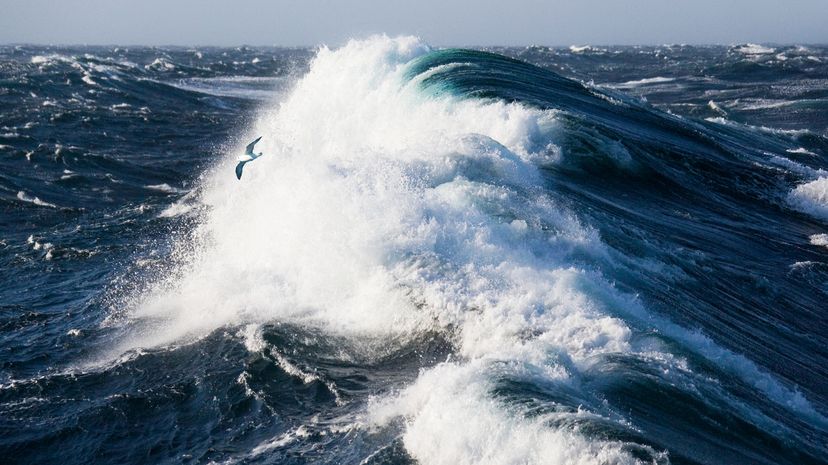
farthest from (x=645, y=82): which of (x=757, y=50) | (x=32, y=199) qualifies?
(x=757, y=50)

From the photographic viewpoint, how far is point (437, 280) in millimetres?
9883

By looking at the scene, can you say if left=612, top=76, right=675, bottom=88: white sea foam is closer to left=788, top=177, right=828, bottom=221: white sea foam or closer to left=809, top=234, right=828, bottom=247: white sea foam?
left=788, top=177, right=828, bottom=221: white sea foam

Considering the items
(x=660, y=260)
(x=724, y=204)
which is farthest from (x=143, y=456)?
(x=724, y=204)

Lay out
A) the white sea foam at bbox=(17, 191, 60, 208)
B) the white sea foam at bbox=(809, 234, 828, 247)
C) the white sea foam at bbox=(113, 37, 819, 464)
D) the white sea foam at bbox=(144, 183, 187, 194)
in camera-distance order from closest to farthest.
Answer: the white sea foam at bbox=(113, 37, 819, 464), the white sea foam at bbox=(809, 234, 828, 247), the white sea foam at bbox=(17, 191, 60, 208), the white sea foam at bbox=(144, 183, 187, 194)

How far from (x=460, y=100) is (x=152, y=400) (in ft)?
44.3

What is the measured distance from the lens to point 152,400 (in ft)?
28.0

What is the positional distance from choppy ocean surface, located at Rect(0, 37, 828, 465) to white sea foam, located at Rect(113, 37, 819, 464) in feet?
0.13

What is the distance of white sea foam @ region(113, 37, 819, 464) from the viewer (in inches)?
271

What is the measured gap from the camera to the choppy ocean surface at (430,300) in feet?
23.1

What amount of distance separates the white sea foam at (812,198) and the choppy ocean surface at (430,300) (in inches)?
2.7

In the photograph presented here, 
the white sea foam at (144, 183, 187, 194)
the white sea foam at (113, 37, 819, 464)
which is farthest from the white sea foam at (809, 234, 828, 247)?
the white sea foam at (144, 183, 187, 194)

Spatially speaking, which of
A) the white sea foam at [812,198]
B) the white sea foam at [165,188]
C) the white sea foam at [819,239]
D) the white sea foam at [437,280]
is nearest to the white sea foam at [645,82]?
the white sea foam at [812,198]

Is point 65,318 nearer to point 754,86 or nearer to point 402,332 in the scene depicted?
point 402,332

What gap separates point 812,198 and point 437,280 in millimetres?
12865
